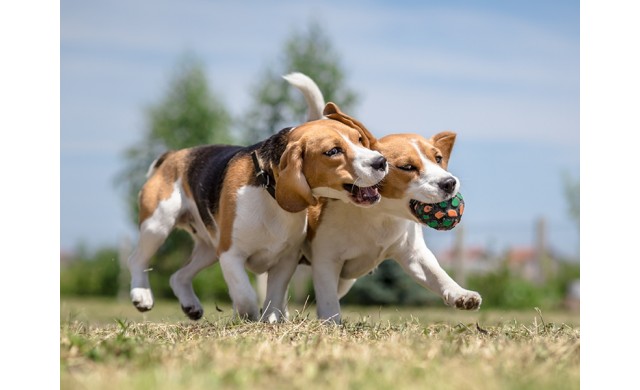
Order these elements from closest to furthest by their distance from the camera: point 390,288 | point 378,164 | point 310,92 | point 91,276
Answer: point 378,164
point 310,92
point 390,288
point 91,276

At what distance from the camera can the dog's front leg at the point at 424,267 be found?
515 cm

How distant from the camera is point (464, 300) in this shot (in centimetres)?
493

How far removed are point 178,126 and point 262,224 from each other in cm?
1159

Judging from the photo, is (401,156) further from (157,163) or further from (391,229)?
(157,163)

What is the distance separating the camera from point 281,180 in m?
4.73

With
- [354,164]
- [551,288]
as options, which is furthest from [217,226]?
[551,288]

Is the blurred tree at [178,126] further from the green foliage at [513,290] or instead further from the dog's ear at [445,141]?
the dog's ear at [445,141]

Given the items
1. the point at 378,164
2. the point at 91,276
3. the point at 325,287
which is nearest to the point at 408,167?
the point at 378,164

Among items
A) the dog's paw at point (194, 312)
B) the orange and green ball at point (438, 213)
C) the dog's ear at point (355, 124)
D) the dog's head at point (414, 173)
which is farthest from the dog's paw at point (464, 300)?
the dog's paw at point (194, 312)

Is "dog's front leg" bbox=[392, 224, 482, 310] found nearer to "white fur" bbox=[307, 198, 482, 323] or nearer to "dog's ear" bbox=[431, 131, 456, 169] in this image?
"white fur" bbox=[307, 198, 482, 323]

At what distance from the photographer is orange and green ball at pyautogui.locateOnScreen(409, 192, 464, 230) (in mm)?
4895

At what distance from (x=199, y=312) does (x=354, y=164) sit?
2055 millimetres

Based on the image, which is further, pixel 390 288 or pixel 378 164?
pixel 390 288
